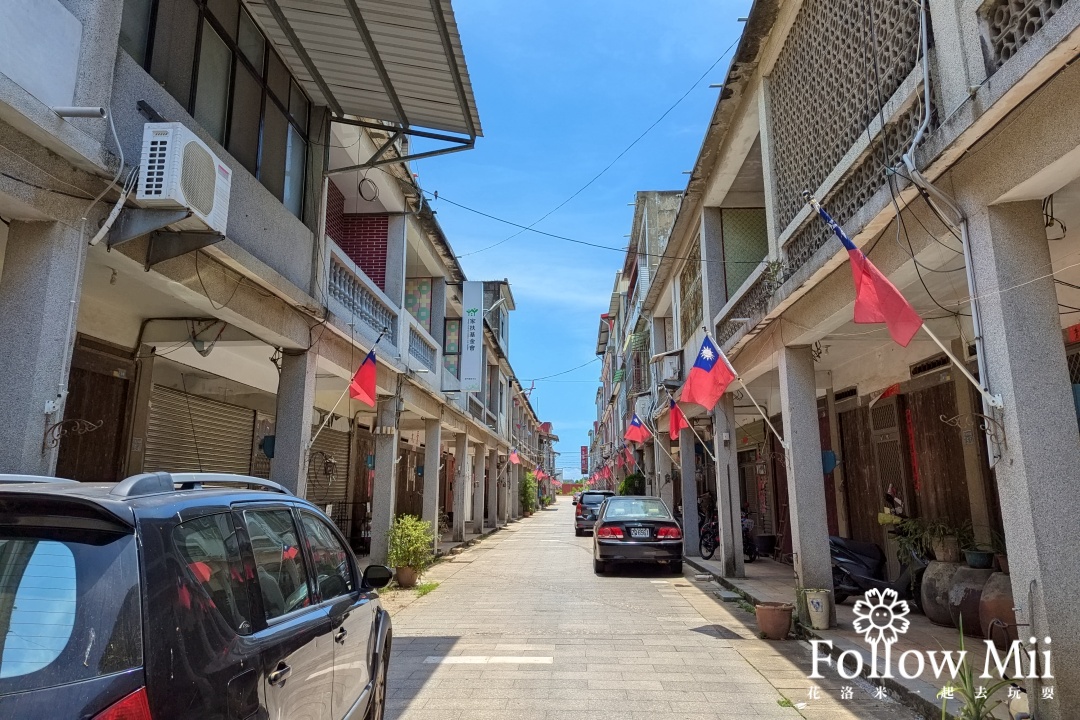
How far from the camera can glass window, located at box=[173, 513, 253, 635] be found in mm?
2250

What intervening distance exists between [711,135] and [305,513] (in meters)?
9.03

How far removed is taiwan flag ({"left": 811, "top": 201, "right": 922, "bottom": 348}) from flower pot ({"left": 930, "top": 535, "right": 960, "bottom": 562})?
4.00m

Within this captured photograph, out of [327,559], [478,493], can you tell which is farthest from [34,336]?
[478,493]

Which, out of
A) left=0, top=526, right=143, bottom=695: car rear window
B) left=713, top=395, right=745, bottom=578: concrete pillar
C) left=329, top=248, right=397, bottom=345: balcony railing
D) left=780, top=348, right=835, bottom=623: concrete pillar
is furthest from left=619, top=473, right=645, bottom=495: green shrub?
left=0, top=526, right=143, bottom=695: car rear window

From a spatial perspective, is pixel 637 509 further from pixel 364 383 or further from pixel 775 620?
pixel 364 383

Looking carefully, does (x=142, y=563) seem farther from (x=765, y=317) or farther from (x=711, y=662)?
(x=765, y=317)

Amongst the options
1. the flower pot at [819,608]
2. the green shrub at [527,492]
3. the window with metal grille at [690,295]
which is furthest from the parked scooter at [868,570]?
the green shrub at [527,492]

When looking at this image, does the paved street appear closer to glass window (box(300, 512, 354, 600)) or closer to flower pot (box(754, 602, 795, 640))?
flower pot (box(754, 602, 795, 640))

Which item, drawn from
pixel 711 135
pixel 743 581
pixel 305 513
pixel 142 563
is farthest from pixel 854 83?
pixel 743 581

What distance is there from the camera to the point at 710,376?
361 inches

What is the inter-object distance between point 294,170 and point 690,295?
366 inches

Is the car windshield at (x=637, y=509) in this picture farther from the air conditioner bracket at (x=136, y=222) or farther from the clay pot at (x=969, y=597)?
the air conditioner bracket at (x=136, y=222)

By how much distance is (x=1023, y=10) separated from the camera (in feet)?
13.5

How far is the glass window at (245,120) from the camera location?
718 centimetres
